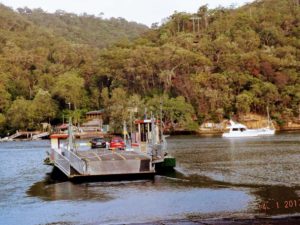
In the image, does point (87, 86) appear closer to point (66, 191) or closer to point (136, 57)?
point (136, 57)

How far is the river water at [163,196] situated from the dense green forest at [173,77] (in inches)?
3030

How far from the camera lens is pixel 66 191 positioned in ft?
99.4

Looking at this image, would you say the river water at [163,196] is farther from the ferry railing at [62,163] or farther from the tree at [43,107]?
the tree at [43,107]

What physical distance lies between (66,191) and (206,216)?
11601 millimetres

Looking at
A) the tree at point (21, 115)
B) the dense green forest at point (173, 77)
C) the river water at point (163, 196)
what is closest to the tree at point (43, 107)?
the dense green forest at point (173, 77)

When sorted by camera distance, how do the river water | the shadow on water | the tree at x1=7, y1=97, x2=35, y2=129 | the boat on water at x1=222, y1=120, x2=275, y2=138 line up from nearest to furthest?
the river water < the shadow on water < the boat on water at x1=222, y1=120, x2=275, y2=138 < the tree at x1=7, y1=97, x2=35, y2=129

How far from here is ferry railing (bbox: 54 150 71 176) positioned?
1382 inches

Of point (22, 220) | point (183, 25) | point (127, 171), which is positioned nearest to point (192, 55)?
point (183, 25)

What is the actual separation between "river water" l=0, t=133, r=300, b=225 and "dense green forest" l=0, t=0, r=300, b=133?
3030 inches

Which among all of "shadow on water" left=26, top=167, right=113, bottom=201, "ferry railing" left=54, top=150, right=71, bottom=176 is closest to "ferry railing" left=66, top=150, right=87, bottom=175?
"ferry railing" left=54, top=150, right=71, bottom=176

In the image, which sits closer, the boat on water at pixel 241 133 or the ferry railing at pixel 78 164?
the ferry railing at pixel 78 164

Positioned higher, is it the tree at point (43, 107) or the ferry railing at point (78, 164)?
the tree at point (43, 107)

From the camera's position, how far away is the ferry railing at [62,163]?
115ft

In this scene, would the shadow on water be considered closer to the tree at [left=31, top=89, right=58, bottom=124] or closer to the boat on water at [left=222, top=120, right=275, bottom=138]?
the boat on water at [left=222, top=120, right=275, bottom=138]
